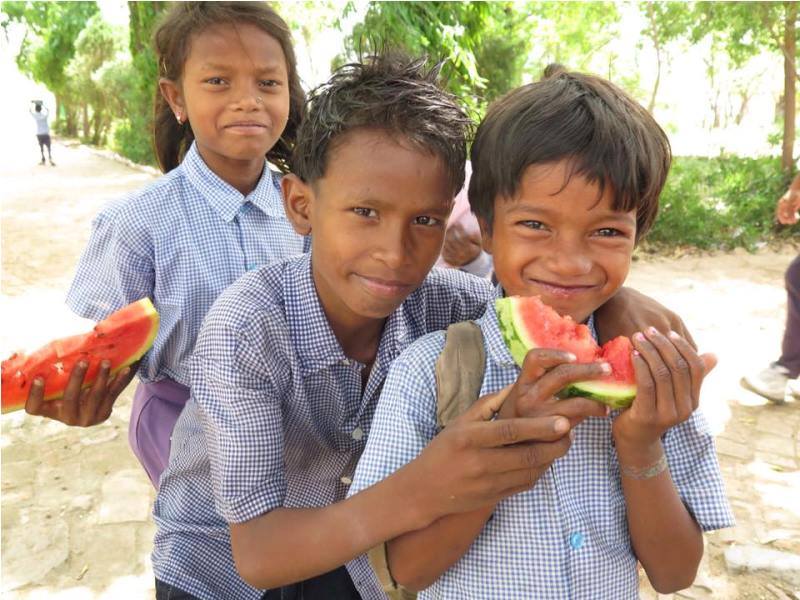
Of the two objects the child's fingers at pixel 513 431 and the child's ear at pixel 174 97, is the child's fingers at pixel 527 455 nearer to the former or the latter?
the child's fingers at pixel 513 431

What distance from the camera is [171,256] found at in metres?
2.32

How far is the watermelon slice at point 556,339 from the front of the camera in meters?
1.40

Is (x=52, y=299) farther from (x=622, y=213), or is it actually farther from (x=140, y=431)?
(x=622, y=213)

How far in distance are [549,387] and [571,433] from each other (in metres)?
0.40

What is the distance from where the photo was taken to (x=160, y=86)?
9.09 ft

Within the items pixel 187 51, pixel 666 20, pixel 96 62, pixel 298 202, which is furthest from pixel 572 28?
Result: pixel 298 202

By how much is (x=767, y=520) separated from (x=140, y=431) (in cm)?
318

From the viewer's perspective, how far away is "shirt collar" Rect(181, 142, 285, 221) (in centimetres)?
244

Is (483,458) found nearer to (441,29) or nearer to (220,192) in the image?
(220,192)

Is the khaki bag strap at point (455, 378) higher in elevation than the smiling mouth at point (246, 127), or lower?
lower

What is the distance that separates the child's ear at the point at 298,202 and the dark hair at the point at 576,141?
0.46m

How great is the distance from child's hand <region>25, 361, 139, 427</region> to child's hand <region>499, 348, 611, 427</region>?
1.36 metres

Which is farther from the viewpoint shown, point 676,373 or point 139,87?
point 139,87

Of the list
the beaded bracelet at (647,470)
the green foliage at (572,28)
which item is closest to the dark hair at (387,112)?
the beaded bracelet at (647,470)
